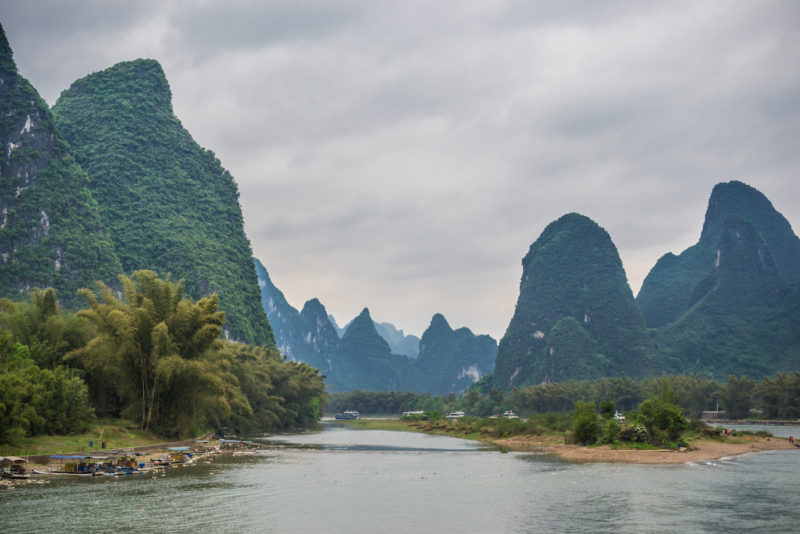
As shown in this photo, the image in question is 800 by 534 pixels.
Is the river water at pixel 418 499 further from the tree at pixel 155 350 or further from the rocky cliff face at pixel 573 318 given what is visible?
Answer: the rocky cliff face at pixel 573 318

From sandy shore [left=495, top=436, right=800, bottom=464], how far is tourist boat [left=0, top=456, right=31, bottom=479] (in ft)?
90.7

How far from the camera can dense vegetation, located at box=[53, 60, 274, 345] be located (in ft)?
348

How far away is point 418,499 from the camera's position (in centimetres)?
2305

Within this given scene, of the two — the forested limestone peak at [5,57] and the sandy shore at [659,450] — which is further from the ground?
the forested limestone peak at [5,57]

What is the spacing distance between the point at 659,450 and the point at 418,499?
75.4 feet

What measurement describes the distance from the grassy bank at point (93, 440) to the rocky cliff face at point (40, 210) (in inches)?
1905

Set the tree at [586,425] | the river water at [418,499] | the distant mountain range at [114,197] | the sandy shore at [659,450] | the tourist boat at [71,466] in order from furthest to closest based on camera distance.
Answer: the distant mountain range at [114,197] → the tree at [586,425] → the sandy shore at [659,450] → the tourist boat at [71,466] → the river water at [418,499]

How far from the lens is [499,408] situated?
11081cm

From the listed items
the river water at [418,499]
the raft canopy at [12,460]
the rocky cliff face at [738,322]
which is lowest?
the river water at [418,499]

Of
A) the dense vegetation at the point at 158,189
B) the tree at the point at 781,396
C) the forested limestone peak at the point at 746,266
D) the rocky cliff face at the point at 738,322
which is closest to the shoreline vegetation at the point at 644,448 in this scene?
the tree at the point at 781,396

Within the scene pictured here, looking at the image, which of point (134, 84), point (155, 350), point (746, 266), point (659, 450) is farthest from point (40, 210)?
point (746, 266)

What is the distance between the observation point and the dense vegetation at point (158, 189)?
348ft

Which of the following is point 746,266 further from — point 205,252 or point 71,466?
point 71,466

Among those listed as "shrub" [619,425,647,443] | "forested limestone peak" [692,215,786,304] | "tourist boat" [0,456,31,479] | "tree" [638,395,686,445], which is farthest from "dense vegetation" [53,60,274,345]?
"forested limestone peak" [692,215,786,304]
